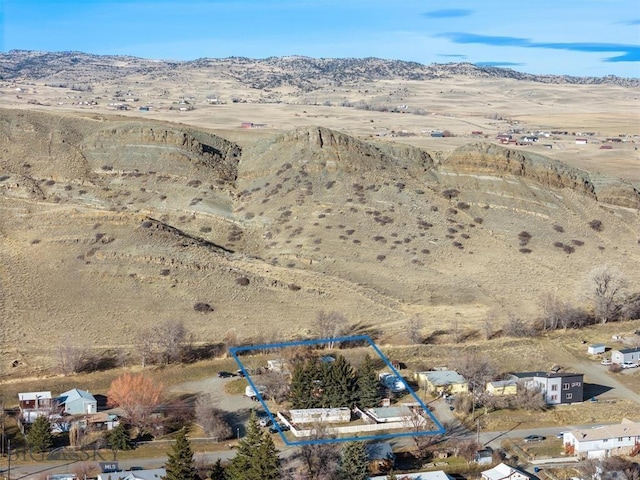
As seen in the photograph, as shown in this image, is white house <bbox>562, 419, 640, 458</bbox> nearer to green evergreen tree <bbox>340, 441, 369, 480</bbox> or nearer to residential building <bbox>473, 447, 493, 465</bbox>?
residential building <bbox>473, 447, 493, 465</bbox>

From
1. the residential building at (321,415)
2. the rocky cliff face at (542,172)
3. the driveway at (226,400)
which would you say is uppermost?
the rocky cliff face at (542,172)

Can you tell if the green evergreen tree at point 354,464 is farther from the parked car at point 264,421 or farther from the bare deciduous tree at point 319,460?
the parked car at point 264,421

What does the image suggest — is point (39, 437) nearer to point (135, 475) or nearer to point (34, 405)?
point (34, 405)

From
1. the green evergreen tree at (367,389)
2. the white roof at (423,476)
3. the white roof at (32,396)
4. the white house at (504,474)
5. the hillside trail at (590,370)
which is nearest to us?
the white roof at (423,476)

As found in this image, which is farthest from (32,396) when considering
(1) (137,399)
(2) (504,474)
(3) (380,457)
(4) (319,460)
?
(2) (504,474)

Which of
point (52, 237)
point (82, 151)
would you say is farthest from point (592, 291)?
point (82, 151)

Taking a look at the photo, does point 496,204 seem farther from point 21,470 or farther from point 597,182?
point 21,470

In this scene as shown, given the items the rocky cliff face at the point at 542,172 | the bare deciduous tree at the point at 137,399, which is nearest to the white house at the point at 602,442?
the bare deciduous tree at the point at 137,399
